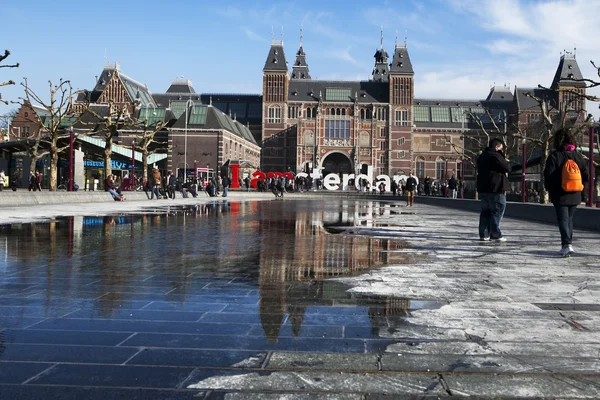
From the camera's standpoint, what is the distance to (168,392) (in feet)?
8.13

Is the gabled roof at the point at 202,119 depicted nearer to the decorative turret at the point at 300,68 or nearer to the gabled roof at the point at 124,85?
the gabled roof at the point at 124,85

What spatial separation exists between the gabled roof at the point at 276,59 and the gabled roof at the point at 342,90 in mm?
3689

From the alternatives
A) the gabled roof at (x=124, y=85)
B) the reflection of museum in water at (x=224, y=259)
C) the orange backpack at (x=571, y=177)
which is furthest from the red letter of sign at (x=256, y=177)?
the orange backpack at (x=571, y=177)

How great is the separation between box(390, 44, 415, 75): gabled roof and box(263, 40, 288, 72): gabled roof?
1588 centimetres

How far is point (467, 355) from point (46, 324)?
2.57 metres

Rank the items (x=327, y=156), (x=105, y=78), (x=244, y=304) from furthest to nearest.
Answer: (x=327, y=156), (x=105, y=78), (x=244, y=304)

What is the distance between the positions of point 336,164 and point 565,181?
8196cm

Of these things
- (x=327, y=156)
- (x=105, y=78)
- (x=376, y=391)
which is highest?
(x=105, y=78)

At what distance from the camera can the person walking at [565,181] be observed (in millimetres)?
7664

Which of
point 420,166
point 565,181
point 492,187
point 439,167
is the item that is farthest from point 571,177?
point 439,167

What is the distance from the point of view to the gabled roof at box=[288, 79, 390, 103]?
85500 millimetres

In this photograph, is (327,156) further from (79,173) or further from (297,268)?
(297,268)

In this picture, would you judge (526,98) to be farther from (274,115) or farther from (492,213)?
(492,213)

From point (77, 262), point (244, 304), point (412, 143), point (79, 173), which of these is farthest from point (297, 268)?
point (412, 143)
